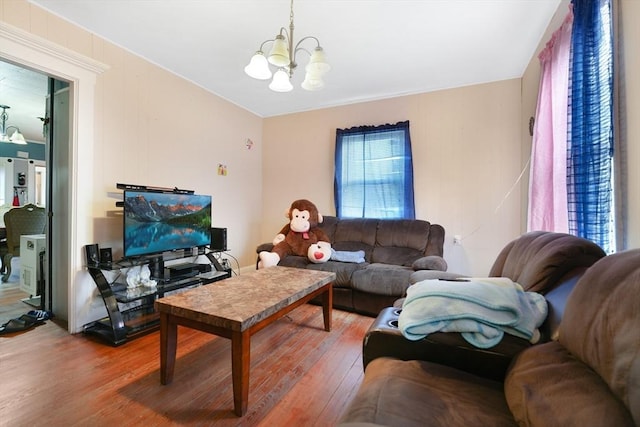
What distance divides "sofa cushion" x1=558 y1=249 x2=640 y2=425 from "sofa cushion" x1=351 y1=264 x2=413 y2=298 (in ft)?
5.12

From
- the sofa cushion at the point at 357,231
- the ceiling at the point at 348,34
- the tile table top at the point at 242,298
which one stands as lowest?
the tile table top at the point at 242,298

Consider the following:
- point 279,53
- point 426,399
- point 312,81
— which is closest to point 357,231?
point 312,81

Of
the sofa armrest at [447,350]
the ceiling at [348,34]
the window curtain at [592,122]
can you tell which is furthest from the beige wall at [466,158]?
the sofa armrest at [447,350]

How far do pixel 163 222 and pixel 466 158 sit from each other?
320 cm

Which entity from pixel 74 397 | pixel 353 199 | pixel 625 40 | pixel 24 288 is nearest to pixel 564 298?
pixel 625 40

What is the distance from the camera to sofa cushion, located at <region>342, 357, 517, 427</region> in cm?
77

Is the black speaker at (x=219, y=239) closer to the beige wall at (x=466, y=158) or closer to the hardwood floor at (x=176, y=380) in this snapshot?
the hardwood floor at (x=176, y=380)

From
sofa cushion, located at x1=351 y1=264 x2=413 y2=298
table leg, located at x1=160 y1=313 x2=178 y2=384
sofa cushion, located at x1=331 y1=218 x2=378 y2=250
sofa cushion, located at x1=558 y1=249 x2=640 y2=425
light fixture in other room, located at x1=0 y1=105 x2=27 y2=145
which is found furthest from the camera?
light fixture in other room, located at x1=0 y1=105 x2=27 y2=145

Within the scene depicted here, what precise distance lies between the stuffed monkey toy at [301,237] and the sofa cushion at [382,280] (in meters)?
0.49

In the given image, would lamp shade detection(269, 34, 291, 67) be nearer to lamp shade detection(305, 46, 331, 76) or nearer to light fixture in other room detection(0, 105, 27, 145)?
lamp shade detection(305, 46, 331, 76)

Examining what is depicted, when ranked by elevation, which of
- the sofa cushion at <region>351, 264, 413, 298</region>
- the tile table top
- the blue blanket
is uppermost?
the blue blanket

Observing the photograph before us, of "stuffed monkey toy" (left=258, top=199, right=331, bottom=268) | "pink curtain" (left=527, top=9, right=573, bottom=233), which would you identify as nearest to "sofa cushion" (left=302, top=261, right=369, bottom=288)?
"stuffed monkey toy" (left=258, top=199, right=331, bottom=268)

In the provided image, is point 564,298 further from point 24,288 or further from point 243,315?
point 24,288

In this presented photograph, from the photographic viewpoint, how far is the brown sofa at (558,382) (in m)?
0.58
